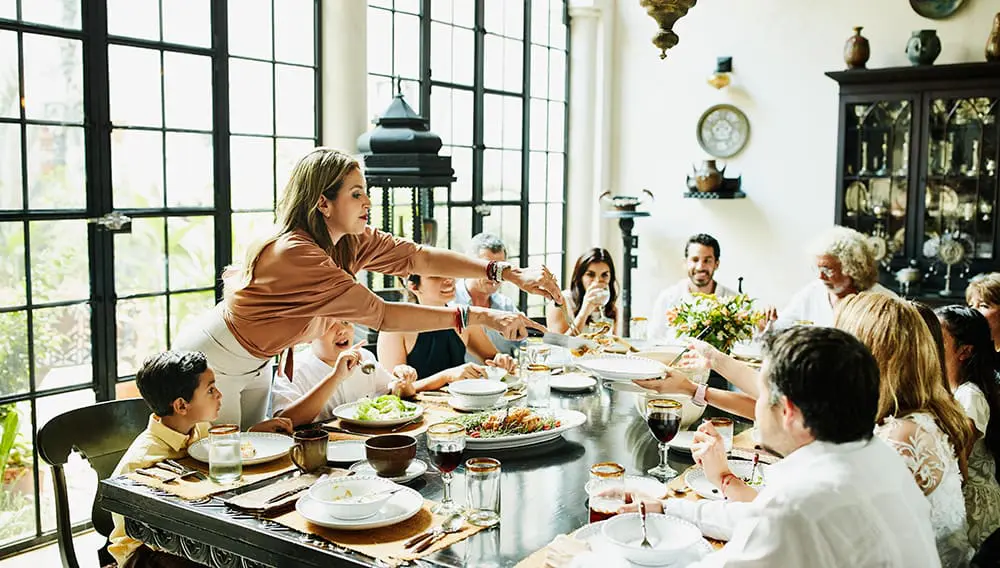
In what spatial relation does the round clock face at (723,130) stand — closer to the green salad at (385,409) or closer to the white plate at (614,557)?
the green salad at (385,409)

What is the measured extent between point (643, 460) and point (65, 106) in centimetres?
276

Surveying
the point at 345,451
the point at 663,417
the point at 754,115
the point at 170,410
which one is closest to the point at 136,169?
the point at 170,410

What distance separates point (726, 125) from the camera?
6582mm

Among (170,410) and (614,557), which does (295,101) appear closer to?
(170,410)

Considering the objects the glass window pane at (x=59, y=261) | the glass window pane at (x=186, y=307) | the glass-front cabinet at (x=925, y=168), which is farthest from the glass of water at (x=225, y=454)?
the glass-front cabinet at (x=925, y=168)

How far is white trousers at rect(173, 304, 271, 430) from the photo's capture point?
2.70m

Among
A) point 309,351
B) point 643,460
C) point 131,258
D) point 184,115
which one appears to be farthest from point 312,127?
point 643,460

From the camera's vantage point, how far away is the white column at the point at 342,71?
470 centimetres

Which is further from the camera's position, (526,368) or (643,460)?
(526,368)

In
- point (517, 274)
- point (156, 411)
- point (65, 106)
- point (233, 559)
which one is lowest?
point (233, 559)

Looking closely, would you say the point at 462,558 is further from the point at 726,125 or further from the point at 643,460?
the point at 726,125

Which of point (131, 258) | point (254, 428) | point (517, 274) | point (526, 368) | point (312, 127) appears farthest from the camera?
point (312, 127)

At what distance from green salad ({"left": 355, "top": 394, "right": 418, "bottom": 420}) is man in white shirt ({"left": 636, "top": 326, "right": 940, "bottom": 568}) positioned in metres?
1.31

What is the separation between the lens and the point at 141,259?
4.03 metres
